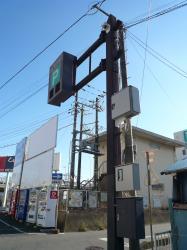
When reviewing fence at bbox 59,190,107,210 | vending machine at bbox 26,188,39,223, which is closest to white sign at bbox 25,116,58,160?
vending machine at bbox 26,188,39,223

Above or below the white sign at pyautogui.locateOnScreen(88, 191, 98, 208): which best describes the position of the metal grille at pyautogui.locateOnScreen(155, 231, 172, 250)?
below

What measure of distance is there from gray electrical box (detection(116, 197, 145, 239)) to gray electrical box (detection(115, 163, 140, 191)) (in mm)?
241

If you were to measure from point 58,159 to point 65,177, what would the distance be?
3.04 meters

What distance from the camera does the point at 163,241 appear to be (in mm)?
8484

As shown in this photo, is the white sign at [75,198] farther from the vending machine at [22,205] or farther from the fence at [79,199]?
the vending machine at [22,205]

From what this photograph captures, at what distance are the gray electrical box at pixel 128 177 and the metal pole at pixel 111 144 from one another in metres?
0.33

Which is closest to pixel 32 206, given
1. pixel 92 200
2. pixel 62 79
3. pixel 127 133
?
pixel 92 200

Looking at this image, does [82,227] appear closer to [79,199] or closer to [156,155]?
[79,199]

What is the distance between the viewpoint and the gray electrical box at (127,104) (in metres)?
6.46

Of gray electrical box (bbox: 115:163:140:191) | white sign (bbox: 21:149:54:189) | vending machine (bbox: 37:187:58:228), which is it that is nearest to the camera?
gray electrical box (bbox: 115:163:140:191)

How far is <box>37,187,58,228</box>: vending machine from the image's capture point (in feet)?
49.6

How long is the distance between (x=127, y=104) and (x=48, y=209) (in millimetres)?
10721

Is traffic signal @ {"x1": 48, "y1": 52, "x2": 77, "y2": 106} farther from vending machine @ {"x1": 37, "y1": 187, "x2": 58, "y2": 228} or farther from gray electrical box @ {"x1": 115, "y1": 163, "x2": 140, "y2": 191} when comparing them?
vending machine @ {"x1": 37, "y1": 187, "x2": 58, "y2": 228}

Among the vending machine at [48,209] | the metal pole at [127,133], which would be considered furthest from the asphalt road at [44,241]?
the metal pole at [127,133]
